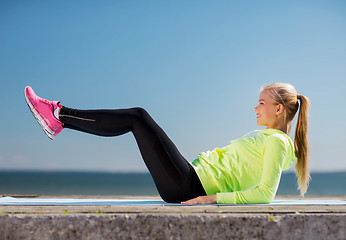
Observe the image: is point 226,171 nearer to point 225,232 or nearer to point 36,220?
point 225,232

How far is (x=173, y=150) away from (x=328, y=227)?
1.05 metres

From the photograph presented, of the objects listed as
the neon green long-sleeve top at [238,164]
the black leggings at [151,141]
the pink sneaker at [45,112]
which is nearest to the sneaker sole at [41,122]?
the pink sneaker at [45,112]

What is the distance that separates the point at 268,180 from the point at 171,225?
820mm

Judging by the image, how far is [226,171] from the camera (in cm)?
258

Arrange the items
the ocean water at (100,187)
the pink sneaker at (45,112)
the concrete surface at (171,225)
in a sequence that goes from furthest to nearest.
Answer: the ocean water at (100,187) → the pink sneaker at (45,112) → the concrete surface at (171,225)

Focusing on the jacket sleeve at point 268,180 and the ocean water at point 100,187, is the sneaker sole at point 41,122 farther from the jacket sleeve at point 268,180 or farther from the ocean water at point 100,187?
the ocean water at point 100,187

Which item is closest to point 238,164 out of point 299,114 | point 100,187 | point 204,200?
point 204,200

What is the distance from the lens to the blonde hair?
2.66 metres

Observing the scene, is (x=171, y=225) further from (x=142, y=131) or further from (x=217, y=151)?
(x=217, y=151)

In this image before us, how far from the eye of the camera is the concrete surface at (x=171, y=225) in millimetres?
1813

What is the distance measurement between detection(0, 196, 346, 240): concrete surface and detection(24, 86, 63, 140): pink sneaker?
28.8 inches

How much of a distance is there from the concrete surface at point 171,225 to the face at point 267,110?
94 cm

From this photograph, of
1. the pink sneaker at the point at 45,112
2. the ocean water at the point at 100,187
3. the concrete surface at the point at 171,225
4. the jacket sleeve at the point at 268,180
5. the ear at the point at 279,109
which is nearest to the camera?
the concrete surface at the point at 171,225

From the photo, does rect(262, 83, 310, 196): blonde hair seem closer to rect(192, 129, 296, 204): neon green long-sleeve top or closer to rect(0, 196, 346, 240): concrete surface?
rect(192, 129, 296, 204): neon green long-sleeve top
